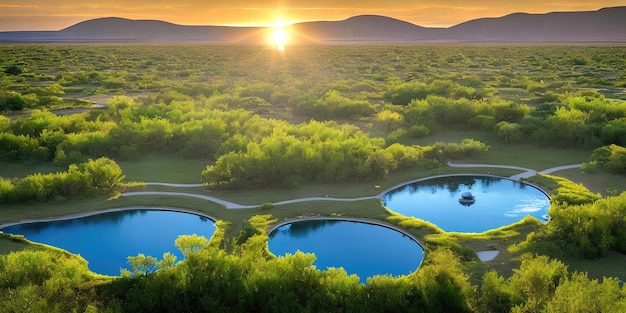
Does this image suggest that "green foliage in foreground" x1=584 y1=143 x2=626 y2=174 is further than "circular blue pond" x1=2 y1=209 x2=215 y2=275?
Yes

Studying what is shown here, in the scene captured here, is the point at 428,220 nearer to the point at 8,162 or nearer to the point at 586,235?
the point at 586,235

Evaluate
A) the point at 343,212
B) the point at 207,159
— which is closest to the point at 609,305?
the point at 343,212

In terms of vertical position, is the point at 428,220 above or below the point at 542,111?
below

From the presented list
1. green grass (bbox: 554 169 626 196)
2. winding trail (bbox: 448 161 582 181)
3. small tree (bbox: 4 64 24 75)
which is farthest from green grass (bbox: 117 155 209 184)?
small tree (bbox: 4 64 24 75)

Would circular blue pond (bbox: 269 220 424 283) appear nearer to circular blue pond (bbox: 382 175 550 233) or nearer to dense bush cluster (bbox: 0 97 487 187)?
circular blue pond (bbox: 382 175 550 233)

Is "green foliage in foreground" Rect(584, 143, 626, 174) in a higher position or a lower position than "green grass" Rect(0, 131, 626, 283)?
higher

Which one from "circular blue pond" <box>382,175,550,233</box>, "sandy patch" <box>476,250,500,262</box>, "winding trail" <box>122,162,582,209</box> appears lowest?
"sandy patch" <box>476,250,500,262</box>
